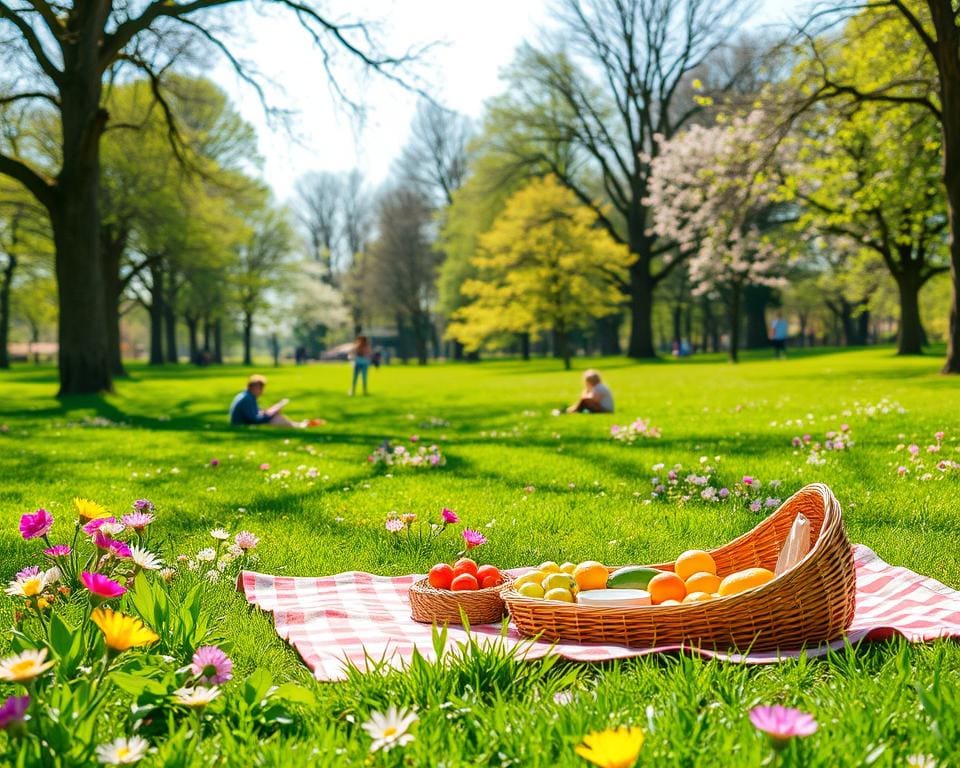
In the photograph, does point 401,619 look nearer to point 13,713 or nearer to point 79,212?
point 13,713

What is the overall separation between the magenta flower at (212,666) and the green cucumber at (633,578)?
2.13 meters

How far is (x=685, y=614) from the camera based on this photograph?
3426 mm

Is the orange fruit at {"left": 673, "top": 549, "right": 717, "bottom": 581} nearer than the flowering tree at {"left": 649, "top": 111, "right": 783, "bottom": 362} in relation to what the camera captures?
Yes

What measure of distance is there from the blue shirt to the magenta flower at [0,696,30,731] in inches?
478

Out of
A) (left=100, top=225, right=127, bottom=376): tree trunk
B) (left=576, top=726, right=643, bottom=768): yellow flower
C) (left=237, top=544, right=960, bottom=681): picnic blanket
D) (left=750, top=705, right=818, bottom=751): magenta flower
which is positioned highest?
(left=100, top=225, right=127, bottom=376): tree trunk

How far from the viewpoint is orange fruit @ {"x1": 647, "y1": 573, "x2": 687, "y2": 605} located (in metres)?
3.77

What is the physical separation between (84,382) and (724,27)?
98.2 ft

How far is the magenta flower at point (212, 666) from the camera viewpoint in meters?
2.38

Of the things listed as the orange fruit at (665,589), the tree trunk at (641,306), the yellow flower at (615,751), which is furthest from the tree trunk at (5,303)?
the yellow flower at (615,751)

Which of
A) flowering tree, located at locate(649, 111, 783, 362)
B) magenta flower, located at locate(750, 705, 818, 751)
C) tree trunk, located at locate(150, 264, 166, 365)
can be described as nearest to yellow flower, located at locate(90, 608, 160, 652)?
magenta flower, located at locate(750, 705, 818, 751)

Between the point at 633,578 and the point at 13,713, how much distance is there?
9.22ft

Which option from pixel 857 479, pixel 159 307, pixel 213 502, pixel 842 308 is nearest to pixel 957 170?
pixel 857 479

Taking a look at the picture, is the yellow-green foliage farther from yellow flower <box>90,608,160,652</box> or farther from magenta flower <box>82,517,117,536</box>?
yellow flower <box>90,608,160,652</box>

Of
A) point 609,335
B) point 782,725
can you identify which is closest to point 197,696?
point 782,725
